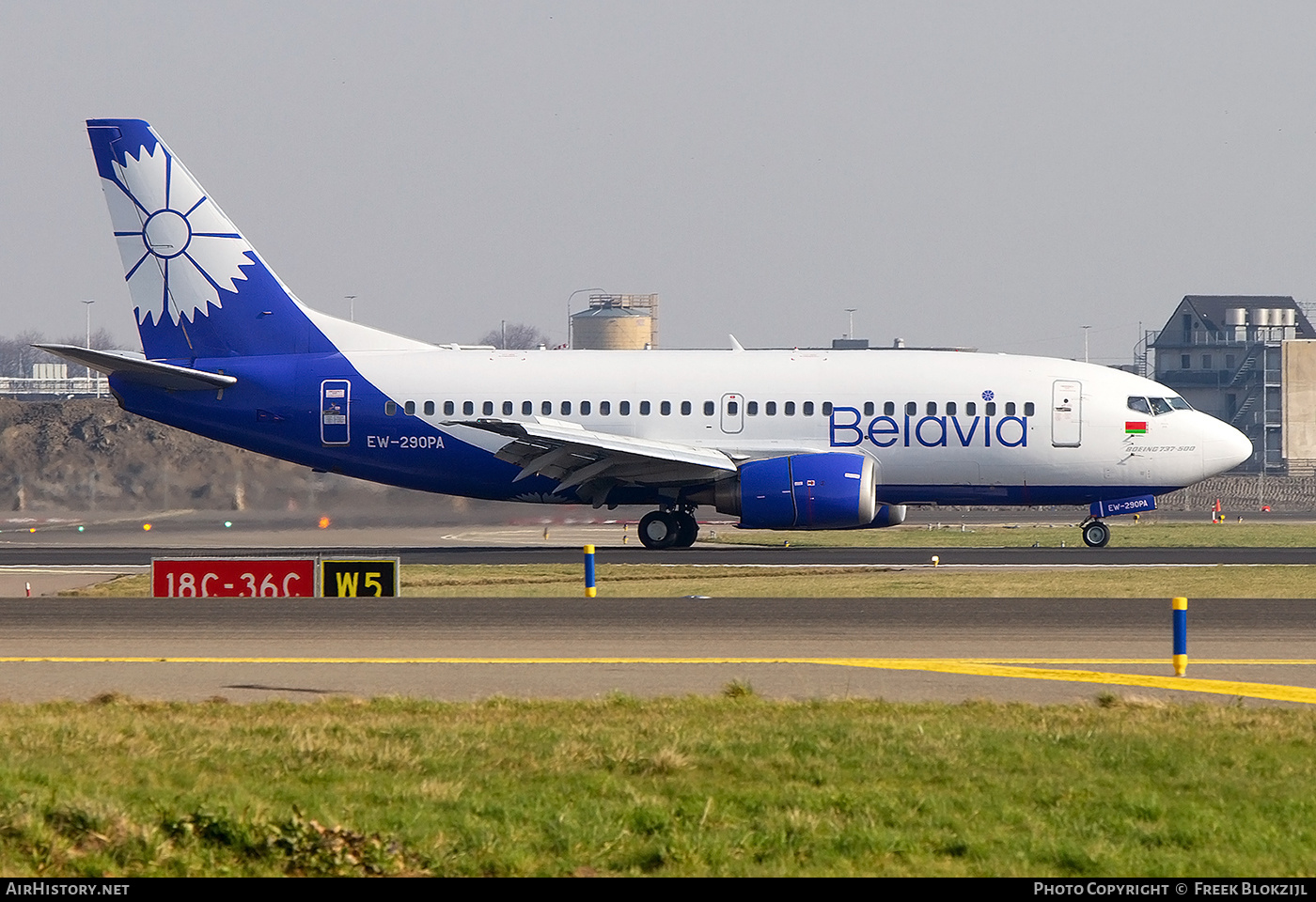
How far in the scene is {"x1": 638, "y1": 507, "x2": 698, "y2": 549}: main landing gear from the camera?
33.9 metres

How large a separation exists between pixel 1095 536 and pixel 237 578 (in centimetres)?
1974

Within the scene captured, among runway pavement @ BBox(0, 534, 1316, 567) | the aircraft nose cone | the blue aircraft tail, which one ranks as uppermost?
the blue aircraft tail

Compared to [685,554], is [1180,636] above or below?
above

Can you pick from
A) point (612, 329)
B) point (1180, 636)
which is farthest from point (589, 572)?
point (612, 329)

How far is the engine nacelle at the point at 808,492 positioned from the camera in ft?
104

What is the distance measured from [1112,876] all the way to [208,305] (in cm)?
2928

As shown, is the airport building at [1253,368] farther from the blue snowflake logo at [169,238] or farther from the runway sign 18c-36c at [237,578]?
the runway sign 18c-36c at [237,578]

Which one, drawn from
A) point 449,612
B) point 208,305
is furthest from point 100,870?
point 208,305

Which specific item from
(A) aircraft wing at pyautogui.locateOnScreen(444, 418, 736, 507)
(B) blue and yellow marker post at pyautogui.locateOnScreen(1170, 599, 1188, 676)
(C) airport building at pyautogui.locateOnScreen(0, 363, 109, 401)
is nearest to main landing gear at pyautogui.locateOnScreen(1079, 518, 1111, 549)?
(A) aircraft wing at pyautogui.locateOnScreen(444, 418, 736, 507)

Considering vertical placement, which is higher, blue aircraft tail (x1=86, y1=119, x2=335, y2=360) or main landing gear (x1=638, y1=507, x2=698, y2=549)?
blue aircraft tail (x1=86, y1=119, x2=335, y2=360)

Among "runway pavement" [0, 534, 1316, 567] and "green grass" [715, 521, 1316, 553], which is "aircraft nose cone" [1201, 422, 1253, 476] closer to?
"runway pavement" [0, 534, 1316, 567]

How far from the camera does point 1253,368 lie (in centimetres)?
10488

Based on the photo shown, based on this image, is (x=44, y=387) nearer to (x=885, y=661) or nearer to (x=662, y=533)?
(x=662, y=533)

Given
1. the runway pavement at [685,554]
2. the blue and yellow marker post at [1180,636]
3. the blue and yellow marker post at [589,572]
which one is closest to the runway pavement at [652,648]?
the blue and yellow marker post at [1180,636]
